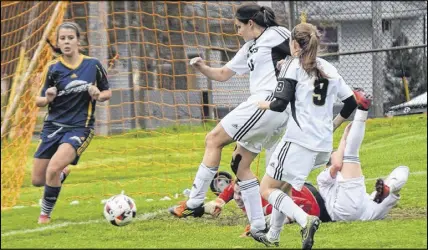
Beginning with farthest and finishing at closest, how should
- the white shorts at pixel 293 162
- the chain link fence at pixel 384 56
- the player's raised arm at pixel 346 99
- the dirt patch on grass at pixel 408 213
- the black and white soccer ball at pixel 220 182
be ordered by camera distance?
the chain link fence at pixel 384 56
the black and white soccer ball at pixel 220 182
the dirt patch on grass at pixel 408 213
the player's raised arm at pixel 346 99
the white shorts at pixel 293 162

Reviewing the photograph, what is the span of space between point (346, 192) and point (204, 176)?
56.5 inches

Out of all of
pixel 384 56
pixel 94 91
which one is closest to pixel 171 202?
pixel 94 91

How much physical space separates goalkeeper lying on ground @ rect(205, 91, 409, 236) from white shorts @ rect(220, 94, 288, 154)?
981 millimetres

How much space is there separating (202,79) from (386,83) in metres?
3.22

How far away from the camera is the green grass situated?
7.95 meters

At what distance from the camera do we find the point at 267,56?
737 centimetres

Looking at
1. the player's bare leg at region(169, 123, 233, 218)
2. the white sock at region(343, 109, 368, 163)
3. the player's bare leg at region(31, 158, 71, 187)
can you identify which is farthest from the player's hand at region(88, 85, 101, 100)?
the white sock at region(343, 109, 368, 163)

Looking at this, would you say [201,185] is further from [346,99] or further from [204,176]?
[346,99]

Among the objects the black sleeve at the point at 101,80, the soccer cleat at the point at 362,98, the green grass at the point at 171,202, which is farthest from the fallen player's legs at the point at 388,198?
the black sleeve at the point at 101,80

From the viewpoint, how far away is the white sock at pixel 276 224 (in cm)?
713

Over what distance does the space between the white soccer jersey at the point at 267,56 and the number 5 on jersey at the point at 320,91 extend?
0.65 meters

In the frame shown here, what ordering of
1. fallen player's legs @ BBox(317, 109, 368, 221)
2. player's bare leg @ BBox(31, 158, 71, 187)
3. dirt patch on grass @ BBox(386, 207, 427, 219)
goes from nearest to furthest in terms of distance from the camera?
fallen player's legs @ BBox(317, 109, 368, 221) < dirt patch on grass @ BBox(386, 207, 427, 219) < player's bare leg @ BBox(31, 158, 71, 187)

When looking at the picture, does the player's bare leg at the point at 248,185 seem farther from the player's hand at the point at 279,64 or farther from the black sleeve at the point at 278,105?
the black sleeve at the point at 278,105

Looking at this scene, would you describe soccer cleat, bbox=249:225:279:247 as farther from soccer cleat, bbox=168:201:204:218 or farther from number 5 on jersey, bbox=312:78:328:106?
number 5 on jersey, bbox=312:78:328:106
